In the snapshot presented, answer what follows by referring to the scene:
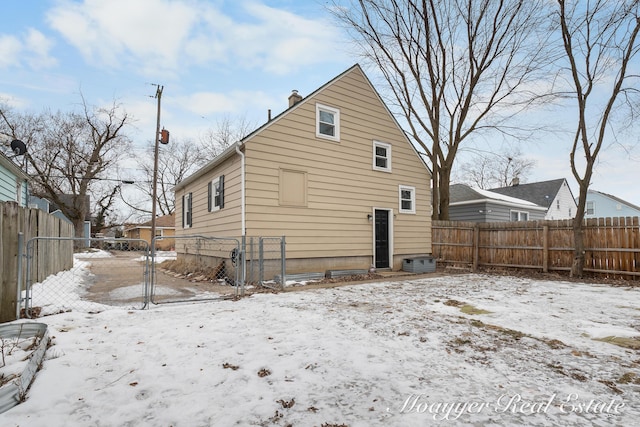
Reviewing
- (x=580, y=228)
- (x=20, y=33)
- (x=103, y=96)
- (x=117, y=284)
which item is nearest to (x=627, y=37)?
(x=580, y=228)

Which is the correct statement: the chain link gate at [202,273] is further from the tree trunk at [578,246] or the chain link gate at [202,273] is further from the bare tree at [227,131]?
the bare tree at [227,131]

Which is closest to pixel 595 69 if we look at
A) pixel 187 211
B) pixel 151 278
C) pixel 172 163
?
pixel 151 278

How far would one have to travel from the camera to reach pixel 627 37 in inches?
384

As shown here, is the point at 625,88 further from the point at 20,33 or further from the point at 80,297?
the point at 20,33

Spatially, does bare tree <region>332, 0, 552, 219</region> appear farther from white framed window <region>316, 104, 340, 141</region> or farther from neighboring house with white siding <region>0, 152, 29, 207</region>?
neighboring house with white siding <region>0, 152, 29, 207</region>

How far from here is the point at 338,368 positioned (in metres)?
3.09

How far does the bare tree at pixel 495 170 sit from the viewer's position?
36938 millimetres

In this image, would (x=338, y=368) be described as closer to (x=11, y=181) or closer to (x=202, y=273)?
(x=202, y=273)

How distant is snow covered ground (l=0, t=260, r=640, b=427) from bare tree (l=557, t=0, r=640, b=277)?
6672 mm

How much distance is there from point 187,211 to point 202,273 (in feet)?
14.9

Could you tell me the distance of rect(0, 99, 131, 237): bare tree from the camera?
87.4 feet

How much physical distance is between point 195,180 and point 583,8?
14.6 m

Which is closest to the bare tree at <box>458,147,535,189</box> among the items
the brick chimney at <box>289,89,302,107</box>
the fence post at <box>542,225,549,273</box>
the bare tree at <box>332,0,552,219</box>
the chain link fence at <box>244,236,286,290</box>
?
the bare tree at <box>332,0,552,219</box>

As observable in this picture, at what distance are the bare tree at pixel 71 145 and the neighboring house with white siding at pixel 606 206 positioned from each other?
45102mm
